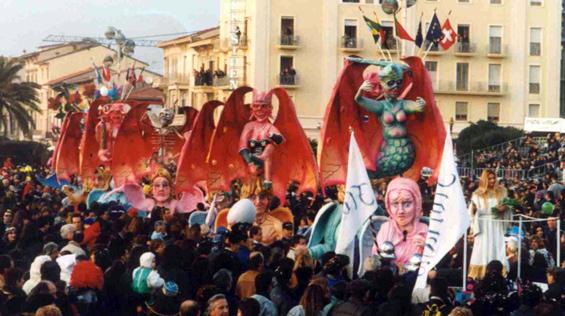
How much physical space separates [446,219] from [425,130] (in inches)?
167

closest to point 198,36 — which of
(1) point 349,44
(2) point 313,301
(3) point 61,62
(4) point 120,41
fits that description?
(1) point 349,44

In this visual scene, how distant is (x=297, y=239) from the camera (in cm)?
1569

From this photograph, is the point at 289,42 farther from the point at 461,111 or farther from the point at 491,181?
the point at 491,181


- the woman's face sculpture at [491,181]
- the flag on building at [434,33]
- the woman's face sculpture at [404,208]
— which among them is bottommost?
the woman's face sculpture at [404,208]

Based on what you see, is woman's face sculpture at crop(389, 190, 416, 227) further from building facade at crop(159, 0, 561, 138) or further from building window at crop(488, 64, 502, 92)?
building window at crop(488, 64, 502, 92)

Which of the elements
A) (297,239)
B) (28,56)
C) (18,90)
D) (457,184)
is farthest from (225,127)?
(28,56)

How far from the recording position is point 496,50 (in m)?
68.1

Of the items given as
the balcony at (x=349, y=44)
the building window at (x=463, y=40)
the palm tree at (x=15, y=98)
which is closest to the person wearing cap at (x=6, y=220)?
the palm tree at (x=15, y=98)

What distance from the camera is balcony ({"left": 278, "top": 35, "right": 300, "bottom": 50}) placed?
66.4 metres

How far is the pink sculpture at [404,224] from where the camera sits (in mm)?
15633

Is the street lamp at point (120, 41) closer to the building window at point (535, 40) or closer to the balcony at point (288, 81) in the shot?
the balcony at point (288, 81)

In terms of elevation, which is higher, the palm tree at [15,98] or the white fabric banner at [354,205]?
the palm tree at [15,98]

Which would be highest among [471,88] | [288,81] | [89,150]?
[288,81]

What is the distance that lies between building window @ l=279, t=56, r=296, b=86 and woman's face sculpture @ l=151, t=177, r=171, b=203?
141 feet
